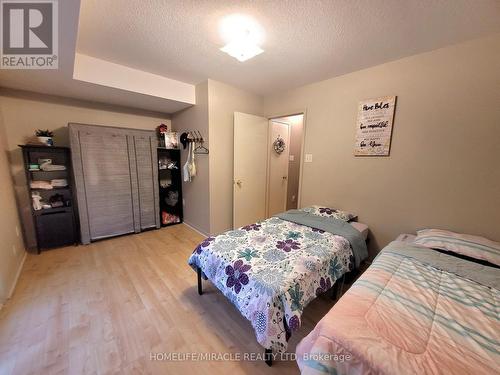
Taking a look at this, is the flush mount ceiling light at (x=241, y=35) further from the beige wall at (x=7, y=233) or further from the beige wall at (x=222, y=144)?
the beige wall at (x=7, y=233)

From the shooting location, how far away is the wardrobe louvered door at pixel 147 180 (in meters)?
3.09

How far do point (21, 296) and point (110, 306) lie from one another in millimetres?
867

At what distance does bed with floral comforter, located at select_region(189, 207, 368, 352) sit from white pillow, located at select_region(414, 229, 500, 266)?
2.17 feet

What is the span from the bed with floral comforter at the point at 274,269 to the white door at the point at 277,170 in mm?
1648

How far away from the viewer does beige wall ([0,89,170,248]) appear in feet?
8.02

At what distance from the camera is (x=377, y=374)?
73cm

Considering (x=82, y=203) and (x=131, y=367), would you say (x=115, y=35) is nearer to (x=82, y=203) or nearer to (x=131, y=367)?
(x=82, y=203)

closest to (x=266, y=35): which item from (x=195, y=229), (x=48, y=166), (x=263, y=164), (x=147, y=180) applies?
(x=263, y=164)

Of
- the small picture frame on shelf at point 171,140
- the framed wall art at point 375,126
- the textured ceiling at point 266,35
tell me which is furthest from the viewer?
the small picture frame on shelf at point 171,140

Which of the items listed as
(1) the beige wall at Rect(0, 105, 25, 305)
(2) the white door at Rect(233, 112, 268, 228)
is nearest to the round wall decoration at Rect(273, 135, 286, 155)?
(2) the white door at Rect(233, 112, 268, 228)

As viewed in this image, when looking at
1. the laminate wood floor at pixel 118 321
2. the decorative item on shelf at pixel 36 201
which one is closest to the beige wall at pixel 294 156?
the laminate wood floor at pixel 118 321

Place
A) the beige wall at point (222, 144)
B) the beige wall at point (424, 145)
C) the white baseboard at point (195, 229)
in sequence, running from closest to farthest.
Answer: the beige wall at point (424, 145)
the beige wall at point (222, 144)
the white baseboard at point (195, 229)

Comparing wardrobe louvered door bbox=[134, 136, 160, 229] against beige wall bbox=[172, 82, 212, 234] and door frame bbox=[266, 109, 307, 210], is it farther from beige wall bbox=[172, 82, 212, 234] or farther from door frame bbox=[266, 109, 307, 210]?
door frame bbox=[266, 109, 307, 210]

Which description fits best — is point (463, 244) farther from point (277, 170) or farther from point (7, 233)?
point (7, 233)
